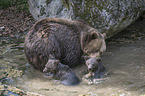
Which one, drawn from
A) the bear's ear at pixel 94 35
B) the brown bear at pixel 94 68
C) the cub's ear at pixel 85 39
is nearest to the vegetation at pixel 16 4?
the cub's ear at pixel 85 39

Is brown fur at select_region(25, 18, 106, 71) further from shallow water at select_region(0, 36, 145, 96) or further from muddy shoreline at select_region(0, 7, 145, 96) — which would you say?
muddy shoreline at select_region(0, 7, 145, 96)

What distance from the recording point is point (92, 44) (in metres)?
4.03

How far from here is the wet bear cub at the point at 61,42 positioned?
3.77 m

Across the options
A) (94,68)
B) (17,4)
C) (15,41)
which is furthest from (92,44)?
(17,4)

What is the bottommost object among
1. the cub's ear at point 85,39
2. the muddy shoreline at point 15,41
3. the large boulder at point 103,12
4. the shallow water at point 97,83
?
the shallow water at point 97,83

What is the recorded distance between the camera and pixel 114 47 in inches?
213

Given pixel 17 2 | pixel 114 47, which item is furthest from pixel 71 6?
pixel 17 2

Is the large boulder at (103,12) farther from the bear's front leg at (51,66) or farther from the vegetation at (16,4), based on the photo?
the vegetation at (16,4)

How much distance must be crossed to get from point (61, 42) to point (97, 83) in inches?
45.6

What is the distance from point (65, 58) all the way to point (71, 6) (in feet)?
6.64

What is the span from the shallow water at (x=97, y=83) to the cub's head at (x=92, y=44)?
0.40 meters

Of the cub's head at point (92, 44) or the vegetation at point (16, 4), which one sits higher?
the vegetation at point (16, 4)

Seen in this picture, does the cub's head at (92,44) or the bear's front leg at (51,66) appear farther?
the cub's head at (92,44)

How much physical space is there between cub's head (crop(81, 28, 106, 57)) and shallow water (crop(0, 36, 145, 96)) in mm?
399
